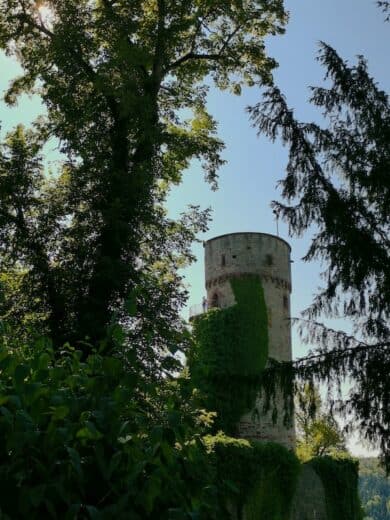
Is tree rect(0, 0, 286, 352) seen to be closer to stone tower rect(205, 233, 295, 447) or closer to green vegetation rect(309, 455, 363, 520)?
stone tower rect(205, 233, 295, 447)

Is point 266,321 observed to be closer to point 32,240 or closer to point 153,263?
point 153,263

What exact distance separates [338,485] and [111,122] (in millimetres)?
15169

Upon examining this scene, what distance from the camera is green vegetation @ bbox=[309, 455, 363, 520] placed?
76.9ft

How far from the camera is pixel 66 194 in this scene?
1634 cm

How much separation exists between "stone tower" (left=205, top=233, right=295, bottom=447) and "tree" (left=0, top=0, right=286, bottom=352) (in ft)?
21.7

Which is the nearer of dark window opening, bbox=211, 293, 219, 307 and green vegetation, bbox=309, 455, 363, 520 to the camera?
green vegetation, bbox=309, 455, 363, 520

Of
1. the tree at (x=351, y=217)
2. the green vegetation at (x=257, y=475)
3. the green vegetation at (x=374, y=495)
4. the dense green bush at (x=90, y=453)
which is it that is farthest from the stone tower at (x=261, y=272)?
the green vegetation at (x=374, y=495)

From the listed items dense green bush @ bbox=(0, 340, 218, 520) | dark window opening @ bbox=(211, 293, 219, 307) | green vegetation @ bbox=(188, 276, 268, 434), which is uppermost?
→ dark window opening @ bbox=(211, 293, 219, 307)

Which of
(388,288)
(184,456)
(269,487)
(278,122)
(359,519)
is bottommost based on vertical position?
(359,519)

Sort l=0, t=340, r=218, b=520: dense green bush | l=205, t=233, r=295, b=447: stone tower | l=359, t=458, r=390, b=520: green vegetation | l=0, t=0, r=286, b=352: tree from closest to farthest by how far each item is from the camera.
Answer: l=0, t=340, r=218, b=520: dense green bush < l=0, t=0, r=286, b=352: tree < l=205, t=233, r=295, b=447: stone tower < l=359, t=458, r=390, b=520: green vegetation

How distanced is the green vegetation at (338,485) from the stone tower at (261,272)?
2160 mm

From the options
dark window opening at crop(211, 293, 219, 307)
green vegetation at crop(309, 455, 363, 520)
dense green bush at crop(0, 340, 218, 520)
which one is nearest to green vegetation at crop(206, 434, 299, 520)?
green vegetation at crop(309, 455, 363, 520)

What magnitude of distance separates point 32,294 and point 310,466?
13.0 meters

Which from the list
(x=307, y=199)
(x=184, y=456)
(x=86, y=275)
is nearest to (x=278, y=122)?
(x=307, y=199)
